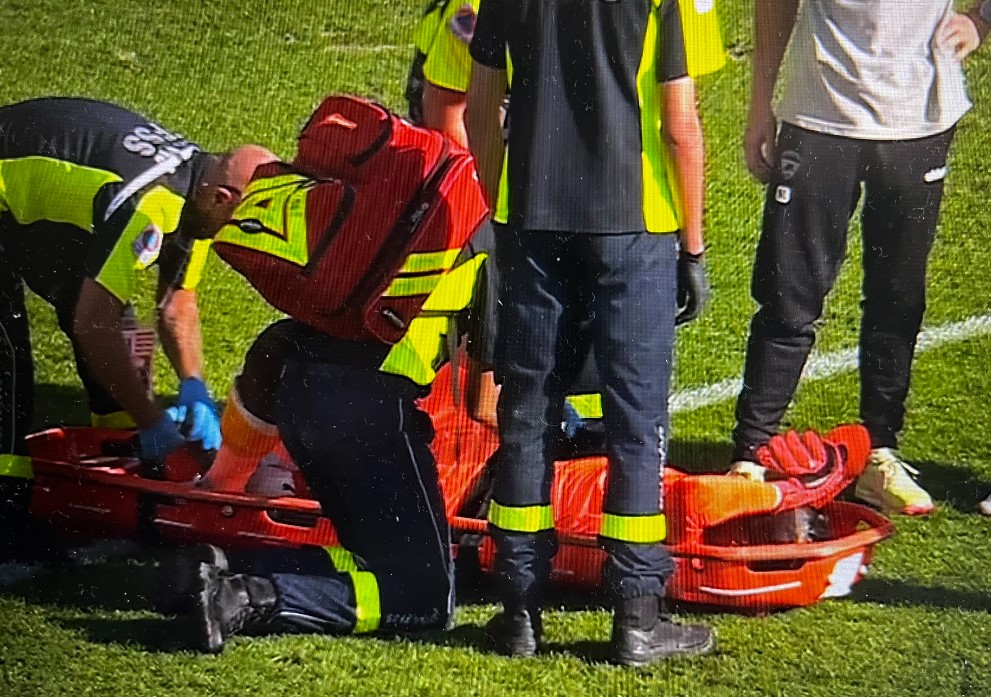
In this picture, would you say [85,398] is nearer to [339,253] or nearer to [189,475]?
[189,475]

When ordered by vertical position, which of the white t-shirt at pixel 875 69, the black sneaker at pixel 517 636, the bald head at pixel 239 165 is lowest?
the black sneaker at pixel 517 636

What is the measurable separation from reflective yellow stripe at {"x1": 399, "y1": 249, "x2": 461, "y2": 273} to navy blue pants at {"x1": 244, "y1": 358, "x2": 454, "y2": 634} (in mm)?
225

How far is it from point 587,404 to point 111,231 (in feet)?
3.27

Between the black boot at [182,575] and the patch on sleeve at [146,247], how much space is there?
0.58 m

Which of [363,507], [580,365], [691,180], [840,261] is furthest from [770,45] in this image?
[363,507]

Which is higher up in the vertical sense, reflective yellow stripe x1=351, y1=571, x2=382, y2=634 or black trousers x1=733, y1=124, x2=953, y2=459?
black trousers x1=733, y1=124, x2=953, y2=459

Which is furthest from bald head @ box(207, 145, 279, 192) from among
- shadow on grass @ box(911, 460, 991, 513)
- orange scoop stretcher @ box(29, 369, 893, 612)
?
shadow on grass @ box(911, 460, 991, 513)

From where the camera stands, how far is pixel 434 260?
2.28 meters

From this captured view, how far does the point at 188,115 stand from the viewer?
98.4 inches

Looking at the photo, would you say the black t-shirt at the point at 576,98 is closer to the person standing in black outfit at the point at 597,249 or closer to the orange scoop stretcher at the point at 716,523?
the person standing in black outfit at the point at 597,249

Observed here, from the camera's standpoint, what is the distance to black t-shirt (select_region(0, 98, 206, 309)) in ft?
7.95

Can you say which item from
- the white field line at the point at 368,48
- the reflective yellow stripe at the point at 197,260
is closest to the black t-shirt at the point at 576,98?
the white field line at the point at 368,48

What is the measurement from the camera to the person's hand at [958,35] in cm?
221

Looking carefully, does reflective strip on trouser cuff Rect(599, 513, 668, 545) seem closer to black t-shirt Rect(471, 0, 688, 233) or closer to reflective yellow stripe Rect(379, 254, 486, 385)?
reflective yellow stripe Rect(379, 254, 486, 385)
